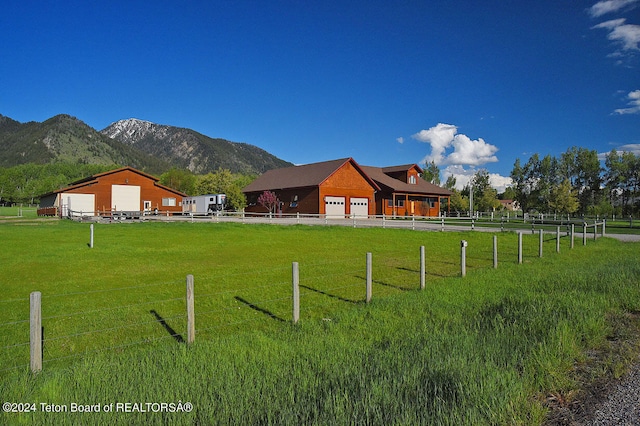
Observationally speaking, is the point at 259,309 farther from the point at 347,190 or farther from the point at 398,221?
the point at 347,190

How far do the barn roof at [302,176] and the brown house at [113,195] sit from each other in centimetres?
1402

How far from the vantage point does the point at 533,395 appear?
443 cm

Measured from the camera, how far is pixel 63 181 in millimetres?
149625

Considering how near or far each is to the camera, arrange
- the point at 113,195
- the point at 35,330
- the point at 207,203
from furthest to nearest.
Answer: the point at 207,203 < the point at 113,195 < the point at 35,330

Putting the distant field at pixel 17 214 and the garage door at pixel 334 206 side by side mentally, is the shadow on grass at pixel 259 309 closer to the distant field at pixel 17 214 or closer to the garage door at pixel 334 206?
the garage door at pixel 334 206

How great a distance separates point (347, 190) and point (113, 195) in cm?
3379

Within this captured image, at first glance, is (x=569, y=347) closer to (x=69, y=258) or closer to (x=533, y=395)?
(x=533, y=395)

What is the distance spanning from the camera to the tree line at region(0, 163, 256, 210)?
8806 cm

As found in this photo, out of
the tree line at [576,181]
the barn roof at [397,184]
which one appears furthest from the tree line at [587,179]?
the barn roof at [397,184]

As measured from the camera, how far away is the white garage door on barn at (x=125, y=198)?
191 ft

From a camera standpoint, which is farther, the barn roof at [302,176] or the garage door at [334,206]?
the barn roof at [302,176]

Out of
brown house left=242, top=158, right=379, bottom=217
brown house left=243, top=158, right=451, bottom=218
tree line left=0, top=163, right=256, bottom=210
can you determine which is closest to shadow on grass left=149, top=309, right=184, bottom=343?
brown house left=243, top=158, right=451, bottom=218

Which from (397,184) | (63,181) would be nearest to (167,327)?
(397,184)

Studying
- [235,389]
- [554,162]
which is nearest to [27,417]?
[235,389]
